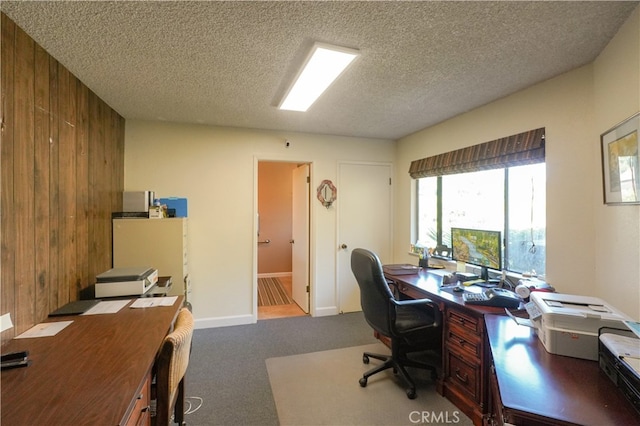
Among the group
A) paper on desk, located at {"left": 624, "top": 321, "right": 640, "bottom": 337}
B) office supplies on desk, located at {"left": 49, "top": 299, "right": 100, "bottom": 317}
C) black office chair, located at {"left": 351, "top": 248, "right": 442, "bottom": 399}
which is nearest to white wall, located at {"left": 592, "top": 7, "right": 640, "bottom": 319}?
paper on desk, located at {"left": 624, "top": 321, "right": 640, "bottom": 337}

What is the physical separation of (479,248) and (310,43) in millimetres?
2075

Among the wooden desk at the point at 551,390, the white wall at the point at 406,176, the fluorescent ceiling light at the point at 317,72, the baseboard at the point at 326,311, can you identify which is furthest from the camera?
the baseboard at the point at 326,311

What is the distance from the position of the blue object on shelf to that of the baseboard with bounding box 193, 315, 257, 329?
134cm

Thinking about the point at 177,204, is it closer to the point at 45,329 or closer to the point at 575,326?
the point at 45,329

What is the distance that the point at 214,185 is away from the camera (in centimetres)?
352

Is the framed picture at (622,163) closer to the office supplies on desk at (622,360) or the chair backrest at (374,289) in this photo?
the office supplies on desk at (622,360)

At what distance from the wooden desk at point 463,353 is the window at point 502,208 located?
606 millimetres

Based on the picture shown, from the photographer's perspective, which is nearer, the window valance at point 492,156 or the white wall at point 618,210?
the white wall at point 618,210

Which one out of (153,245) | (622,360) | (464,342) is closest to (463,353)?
(464,342)

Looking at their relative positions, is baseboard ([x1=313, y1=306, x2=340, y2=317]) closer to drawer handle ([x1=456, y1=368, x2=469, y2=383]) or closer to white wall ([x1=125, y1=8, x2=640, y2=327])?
A: white wall ([x1=125, y1=8, x2=640, y2=327])

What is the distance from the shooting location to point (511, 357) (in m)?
1.27

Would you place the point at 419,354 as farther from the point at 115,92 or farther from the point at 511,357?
the point at 115,92

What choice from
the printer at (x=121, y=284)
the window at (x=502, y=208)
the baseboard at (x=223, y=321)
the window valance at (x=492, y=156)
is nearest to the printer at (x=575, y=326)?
the window at (x=502, y=208)

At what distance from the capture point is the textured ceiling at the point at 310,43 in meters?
1.45
